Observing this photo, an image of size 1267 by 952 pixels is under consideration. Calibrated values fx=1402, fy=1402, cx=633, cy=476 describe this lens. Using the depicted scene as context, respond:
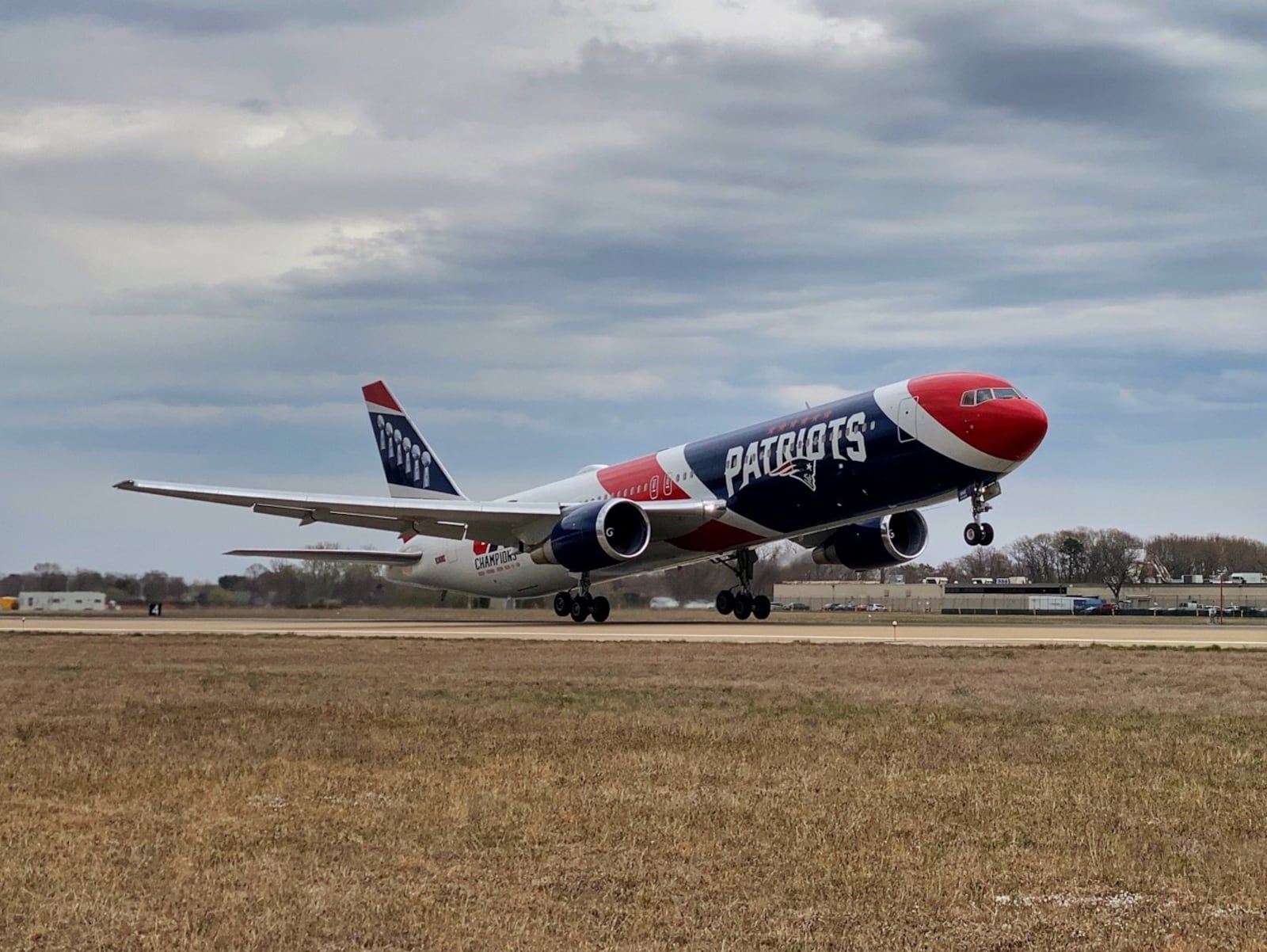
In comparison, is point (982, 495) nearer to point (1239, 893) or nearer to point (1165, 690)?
point (1165, 690)

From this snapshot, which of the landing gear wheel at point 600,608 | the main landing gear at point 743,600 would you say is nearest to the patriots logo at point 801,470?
the main landing gear at point 743,600

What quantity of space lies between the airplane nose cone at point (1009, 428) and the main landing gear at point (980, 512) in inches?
58.7

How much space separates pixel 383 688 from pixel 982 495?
21007mm

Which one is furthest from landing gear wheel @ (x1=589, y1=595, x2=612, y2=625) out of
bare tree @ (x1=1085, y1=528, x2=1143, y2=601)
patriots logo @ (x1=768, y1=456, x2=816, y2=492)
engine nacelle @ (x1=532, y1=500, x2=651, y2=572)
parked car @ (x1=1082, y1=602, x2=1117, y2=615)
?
bare tree @ (x1=1085, y1=528, x2=1143, y2=601)

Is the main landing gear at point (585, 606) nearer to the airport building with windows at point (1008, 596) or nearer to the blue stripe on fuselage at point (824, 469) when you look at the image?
the blue stripe on fuselage at point (824, 469)

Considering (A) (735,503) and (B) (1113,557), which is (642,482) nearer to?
(A) (735,503)

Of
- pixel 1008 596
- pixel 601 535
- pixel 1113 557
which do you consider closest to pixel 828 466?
pixel 601 535

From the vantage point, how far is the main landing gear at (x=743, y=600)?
45500mm

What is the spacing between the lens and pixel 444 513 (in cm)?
4319

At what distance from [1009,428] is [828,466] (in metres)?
4.98

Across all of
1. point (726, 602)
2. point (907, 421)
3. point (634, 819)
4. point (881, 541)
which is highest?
point (907, 421)

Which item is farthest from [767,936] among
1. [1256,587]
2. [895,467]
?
[1256,587]

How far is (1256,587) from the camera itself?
3932 inches

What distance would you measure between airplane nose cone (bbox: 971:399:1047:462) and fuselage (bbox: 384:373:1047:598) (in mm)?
19
